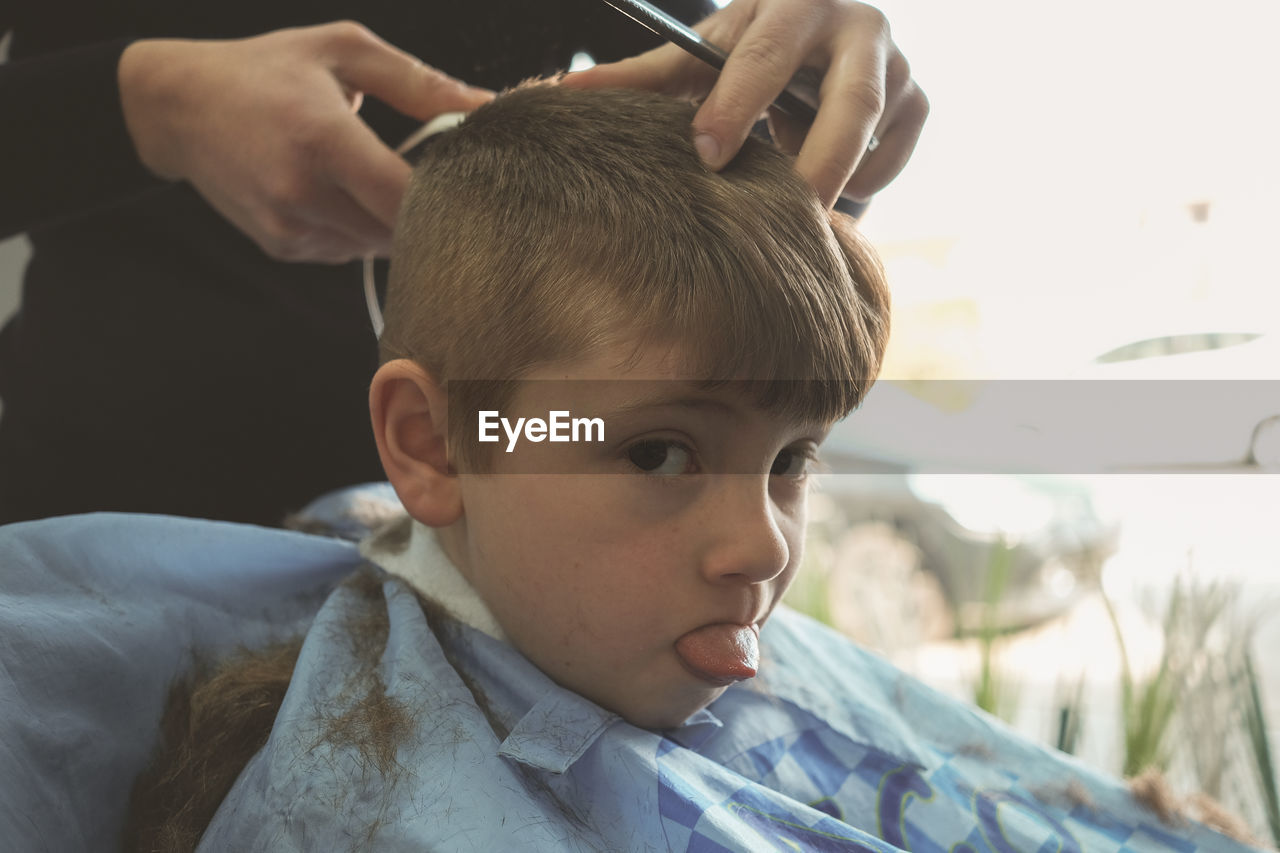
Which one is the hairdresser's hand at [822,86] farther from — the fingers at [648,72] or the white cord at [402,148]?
the white cord at [402,148]

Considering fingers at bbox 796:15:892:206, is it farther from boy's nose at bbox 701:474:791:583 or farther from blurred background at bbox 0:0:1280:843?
boy's nose at bbox 701:474:791:583

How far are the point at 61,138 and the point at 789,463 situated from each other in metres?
0.71

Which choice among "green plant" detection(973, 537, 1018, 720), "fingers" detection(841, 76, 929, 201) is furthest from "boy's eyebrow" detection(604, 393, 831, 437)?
"green plant" detection(973, 537, 1018, 720)

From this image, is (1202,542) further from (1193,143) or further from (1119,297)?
→ (1193,143)

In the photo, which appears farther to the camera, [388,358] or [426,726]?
[388,358]

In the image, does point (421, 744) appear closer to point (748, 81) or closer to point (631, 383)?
point (631, 383)

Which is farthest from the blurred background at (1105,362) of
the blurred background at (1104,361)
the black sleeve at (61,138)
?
the black sleeve at (61,138)

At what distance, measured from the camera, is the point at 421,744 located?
0.61m

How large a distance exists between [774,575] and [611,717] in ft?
0.55

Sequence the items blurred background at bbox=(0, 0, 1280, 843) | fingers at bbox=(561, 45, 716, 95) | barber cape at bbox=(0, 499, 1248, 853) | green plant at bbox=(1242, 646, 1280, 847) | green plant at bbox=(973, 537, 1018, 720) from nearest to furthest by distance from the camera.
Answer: barber cape at bbox=(0, 499, 1248, 853), fingers at bbox=(561, 45, 716, 95), blurred background at bbox=(0, 0, 1280, 843), green plant at bbox=(1242, 646, 1280, 847), green plant at bbox=(973, 537, 1018, 720)

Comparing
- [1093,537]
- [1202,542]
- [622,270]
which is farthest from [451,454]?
[1093,537]

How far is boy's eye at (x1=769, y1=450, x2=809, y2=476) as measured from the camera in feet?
2.32

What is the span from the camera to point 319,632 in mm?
705

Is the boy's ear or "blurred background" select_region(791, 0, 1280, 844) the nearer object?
the boy's ear
